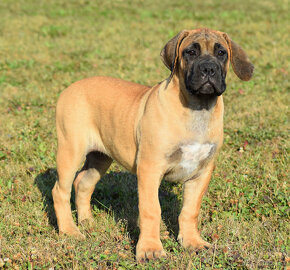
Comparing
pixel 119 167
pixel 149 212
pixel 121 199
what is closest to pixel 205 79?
pixel 149 212

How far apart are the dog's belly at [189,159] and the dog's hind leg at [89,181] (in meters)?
1.29

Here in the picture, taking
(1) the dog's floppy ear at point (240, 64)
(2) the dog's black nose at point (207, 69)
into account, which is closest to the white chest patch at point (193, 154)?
(2) the dog's black nose at point (207, 69)

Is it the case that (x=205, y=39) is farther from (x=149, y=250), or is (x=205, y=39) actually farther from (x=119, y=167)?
(x=119, y=167)

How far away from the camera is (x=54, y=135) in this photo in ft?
23.3

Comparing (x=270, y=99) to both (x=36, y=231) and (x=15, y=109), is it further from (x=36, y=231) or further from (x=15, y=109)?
(x=36, y=231)

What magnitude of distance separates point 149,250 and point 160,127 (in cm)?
106

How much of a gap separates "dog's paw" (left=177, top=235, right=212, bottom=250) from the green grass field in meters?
0.08

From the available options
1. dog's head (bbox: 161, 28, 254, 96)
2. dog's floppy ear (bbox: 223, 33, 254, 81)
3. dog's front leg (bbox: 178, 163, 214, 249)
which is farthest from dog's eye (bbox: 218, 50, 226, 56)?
dog's front leg (bbox: 178, 163, 214, 249)

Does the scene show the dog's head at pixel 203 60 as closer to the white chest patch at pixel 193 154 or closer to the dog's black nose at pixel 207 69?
the dog's black nose at pixel 207 69

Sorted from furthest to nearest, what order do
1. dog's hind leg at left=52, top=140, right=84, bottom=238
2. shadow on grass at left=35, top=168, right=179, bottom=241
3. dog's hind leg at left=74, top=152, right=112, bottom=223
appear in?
dog's hind leg at left=74, top=152, right=112, bottom=223 → shadow on grass at left=35, top=168, right=179, bottom=241 → dog's hind leg at left=52, top=140, right=84, bottom=238

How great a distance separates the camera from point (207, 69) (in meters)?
3.99

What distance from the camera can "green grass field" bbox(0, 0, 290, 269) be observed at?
13.3 ft

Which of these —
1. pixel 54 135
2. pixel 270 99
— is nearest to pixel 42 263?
pixel 54 135

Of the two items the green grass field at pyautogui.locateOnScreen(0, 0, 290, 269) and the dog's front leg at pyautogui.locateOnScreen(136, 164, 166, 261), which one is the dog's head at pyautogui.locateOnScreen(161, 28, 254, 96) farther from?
the green grass field at pyautogui.locateOnScreen(0, 0, 290, 269)
